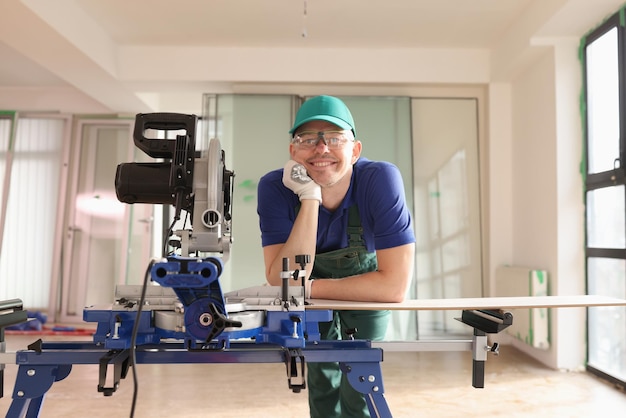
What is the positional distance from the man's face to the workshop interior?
146cm

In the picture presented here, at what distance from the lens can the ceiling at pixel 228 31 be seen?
3594 mm

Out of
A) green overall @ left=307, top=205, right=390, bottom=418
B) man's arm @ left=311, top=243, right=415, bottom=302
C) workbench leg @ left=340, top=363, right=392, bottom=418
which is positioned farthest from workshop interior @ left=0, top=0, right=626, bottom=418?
workbench leg @ left=340, top=363, right=392, bottom=418

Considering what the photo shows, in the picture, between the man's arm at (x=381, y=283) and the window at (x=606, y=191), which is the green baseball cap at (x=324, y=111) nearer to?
the man's arm at (x=381, y=283)

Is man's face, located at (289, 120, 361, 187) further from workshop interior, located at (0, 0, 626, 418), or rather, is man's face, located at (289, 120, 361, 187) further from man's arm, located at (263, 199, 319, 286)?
workshop interior, located at (0, 0, 626, 418)

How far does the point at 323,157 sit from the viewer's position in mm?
1527

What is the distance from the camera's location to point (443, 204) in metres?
4.62

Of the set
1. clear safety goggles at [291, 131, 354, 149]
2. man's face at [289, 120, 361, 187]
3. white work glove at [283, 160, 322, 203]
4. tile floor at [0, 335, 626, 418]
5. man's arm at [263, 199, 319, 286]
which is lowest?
tile floor at [0, 335, 626, 418]

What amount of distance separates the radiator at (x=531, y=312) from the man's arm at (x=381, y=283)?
2.58 meters

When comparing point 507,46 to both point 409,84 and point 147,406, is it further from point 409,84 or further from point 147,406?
point 147,406

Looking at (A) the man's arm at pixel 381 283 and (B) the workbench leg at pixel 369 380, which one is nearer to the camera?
(B) the workbench leg at pixel 369 380

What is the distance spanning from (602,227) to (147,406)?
2.96 meters

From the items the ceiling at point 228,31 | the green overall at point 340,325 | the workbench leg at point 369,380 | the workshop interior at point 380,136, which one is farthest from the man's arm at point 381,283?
the ceiling at point 228,31

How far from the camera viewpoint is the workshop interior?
354 centimetres

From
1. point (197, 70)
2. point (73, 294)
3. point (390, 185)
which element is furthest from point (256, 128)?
point (390, 185)
